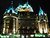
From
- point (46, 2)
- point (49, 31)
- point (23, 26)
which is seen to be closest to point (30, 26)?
point (23, 26)

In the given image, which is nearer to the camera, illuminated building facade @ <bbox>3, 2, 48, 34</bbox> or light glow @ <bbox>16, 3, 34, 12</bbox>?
illuminated building facade @ <bbox>3, 2, 48, 34</bbox>

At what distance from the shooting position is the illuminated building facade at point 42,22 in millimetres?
4323

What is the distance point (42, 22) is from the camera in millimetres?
4438

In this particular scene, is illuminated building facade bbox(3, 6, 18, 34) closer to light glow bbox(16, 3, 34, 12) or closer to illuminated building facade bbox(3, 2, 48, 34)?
illuminated building facade bbox(3, 2, 48, 34)

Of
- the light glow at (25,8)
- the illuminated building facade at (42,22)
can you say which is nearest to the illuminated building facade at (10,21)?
the light glow at (25,8)

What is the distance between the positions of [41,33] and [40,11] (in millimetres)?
681

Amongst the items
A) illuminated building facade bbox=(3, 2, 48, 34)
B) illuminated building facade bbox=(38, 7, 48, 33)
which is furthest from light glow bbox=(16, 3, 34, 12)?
illuminated building facade bbox=(38, 7, 48, 33)

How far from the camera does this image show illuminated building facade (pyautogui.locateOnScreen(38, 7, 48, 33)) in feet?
14.2

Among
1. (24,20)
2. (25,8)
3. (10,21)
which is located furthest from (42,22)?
(10,21)

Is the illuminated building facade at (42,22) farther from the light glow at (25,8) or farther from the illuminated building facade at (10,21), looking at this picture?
the illuminated building facade at (10,21)

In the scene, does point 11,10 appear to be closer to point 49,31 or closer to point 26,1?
point 26,1

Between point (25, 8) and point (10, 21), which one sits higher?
point (25, 8)

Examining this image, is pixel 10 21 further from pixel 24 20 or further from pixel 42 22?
pixel 42 22

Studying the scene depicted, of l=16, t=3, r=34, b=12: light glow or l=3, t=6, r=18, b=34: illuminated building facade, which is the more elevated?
l=16, t=3, r=34, b=12: light glow
